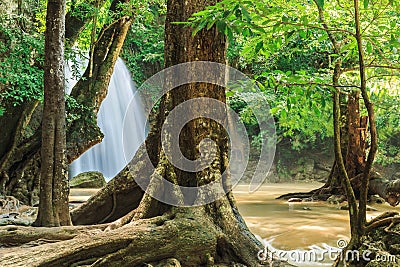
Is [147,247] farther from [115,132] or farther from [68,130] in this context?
[115,132]

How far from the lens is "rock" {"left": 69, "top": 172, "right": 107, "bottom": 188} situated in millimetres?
13265

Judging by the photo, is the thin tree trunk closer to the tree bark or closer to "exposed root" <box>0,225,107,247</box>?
the tree bark

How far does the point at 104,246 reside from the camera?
9.72 feet

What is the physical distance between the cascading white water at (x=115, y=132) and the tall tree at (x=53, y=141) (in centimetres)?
1086

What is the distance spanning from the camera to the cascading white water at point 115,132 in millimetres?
15844

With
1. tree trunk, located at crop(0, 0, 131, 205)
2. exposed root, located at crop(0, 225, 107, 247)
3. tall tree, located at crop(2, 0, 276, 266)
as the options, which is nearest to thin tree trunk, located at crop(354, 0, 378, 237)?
tall tree, located at crop(2, 0, 276, 266)

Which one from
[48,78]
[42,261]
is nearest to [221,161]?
[42,261]

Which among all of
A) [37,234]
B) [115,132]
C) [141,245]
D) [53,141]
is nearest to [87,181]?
[115,132]

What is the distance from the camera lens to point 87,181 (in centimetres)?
1342

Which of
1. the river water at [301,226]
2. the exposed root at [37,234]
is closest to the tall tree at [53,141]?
the exposed root at [37,234]

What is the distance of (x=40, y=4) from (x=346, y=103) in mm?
6943

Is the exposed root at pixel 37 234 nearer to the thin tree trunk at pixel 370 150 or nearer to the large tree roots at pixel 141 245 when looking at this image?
the large tree roots at pixel 141 245

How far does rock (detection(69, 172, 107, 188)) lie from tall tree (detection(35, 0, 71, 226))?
9133 millimetres

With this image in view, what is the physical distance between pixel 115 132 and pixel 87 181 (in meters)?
3.55
